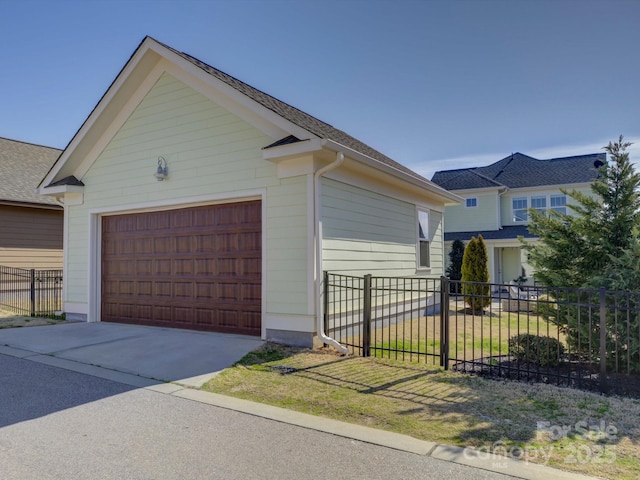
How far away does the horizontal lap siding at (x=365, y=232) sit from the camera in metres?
7.87

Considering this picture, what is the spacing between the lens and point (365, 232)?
9133mm

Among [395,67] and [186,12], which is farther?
[395,67]

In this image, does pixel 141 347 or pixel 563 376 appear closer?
pixel 563 376

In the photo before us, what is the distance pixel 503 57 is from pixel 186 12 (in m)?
7.89

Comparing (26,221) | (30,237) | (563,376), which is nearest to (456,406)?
(563,376)

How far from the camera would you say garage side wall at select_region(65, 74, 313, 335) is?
762 centimetres

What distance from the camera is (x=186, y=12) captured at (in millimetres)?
9508

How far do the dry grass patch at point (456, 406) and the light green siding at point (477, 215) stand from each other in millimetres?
20026

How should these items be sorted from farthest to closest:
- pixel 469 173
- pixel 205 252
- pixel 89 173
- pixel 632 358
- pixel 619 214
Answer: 1. pixel 469 173
2. pixel 89 173
3. pixel 205 252
4. pixel 619 214
5. pixel 632 358

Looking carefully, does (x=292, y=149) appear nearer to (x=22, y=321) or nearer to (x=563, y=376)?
(x=563, y=376)

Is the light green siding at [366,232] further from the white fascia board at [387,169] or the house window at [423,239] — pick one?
the white fascia board at [387,169]

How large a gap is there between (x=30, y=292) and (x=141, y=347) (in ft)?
25.4

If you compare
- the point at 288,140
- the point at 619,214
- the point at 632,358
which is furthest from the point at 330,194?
the point at 632,358

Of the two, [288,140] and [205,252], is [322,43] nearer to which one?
[288,140]
